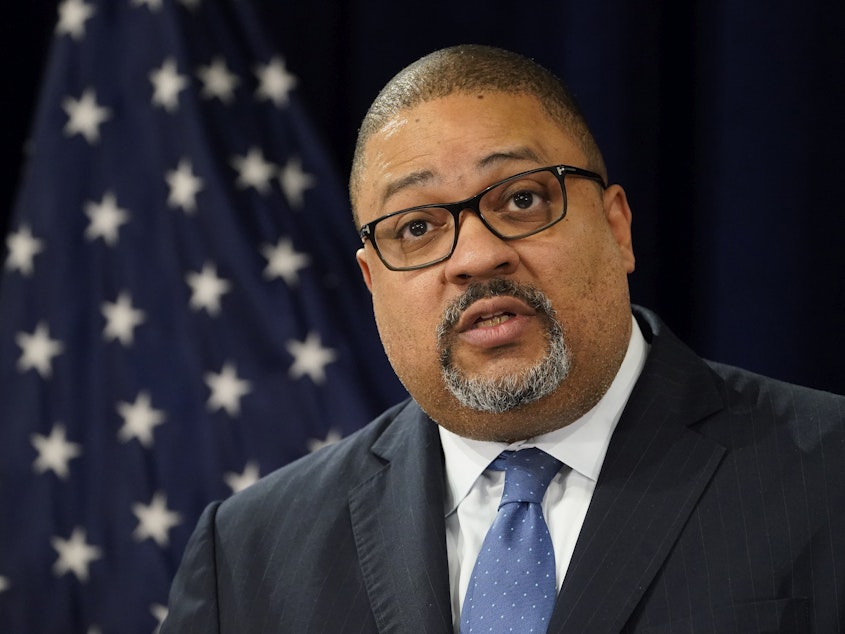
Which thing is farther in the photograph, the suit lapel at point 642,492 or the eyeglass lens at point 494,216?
the eyeglass lens at point 494,216

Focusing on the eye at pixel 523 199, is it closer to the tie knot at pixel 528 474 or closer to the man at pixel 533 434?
the man at pixel 533 434

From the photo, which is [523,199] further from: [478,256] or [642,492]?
[642,492]

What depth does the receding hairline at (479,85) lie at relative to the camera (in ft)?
5.43

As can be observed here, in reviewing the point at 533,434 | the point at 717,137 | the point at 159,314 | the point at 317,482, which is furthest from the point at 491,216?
the point at 159,314

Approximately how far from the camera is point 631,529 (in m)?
1.48

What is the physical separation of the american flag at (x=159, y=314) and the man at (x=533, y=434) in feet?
2.57

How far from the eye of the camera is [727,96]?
7.49 ft

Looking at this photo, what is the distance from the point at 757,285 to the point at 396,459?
0.94 meters

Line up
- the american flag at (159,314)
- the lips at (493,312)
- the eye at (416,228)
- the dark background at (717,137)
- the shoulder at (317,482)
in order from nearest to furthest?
the lips at (493,312) → the eye at (416,228) → the shoulder at (317,482) → the dark background at (717,137) → the american flag at (159,314)

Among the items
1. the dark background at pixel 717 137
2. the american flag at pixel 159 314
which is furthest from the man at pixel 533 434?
the american flag at pixel 159 314

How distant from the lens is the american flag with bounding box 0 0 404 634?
99.7 inches

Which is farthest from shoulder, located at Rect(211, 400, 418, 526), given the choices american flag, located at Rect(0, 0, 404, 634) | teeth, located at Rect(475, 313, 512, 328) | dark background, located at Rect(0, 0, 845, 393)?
dark background, located at Rect(0, 0, 845, 393)

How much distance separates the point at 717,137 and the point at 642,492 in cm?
108

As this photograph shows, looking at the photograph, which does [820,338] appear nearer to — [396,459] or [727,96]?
[727,96]
